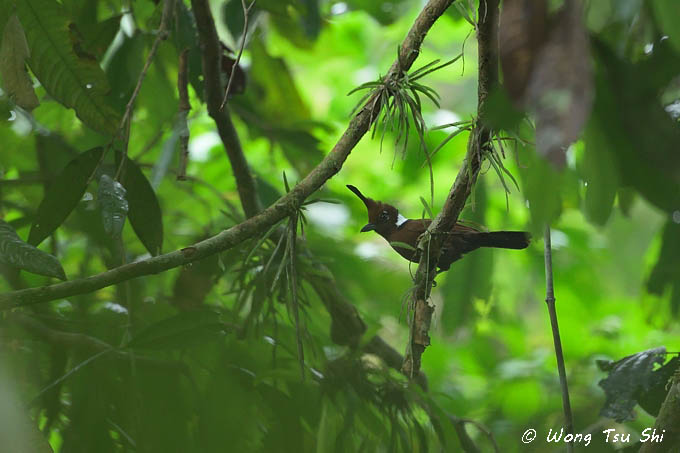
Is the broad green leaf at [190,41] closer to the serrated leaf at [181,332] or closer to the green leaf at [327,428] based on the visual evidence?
the serrated leaf at [181,332]

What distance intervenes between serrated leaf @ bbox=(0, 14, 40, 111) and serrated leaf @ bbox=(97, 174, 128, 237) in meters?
0.25

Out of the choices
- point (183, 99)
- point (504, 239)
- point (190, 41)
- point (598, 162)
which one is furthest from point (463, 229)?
point (598, 162)

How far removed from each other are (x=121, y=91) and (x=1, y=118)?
0.67 m

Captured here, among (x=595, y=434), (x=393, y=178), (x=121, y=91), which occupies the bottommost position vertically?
(x=595, y=434)

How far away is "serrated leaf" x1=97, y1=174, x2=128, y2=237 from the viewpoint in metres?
1.54

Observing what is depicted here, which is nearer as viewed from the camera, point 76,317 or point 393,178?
point 76,317

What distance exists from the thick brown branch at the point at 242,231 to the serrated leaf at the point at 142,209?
433 mm

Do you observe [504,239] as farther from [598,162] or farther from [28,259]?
[598,162]

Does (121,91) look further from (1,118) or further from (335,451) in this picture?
(335,451)

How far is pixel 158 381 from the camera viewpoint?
183 centimetres

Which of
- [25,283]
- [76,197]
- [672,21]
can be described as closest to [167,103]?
[25,283]

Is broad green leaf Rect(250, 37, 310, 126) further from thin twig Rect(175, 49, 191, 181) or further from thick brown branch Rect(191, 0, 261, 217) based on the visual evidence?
thin twig Rect(175, 49, 191, 181)

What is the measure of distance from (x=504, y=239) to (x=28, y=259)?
152cm

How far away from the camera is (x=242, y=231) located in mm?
1383
